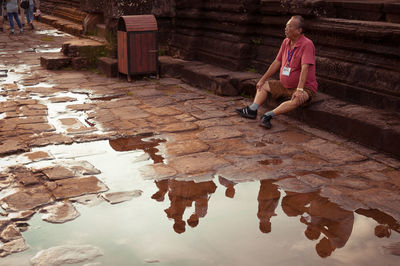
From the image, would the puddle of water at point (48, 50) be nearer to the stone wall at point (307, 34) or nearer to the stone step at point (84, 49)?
the stone step at point (84, 49)

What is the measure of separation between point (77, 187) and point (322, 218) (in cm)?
197

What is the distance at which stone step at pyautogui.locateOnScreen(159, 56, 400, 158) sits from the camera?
15.9 ft

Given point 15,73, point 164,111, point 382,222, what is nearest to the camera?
point 382,222

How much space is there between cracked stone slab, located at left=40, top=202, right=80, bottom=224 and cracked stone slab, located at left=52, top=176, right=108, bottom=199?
0.16 meters

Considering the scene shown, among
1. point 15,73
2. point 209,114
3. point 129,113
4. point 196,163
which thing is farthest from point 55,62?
point 196,163

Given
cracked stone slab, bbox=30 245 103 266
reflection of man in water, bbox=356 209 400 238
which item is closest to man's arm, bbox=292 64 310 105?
reflection of man in water, bbox=356 209 400 238

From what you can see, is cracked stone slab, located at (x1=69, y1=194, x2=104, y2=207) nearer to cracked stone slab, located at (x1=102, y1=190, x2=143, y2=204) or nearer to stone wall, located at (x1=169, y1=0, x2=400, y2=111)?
cracked stone slab, located at (x1=102, y1=190, x2=143, y2=204)

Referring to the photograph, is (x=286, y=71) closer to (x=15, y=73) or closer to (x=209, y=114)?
(x=209, y=114)

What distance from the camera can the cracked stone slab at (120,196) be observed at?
370 centimetres

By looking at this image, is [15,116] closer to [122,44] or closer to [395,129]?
[122,44]

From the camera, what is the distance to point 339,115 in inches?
212

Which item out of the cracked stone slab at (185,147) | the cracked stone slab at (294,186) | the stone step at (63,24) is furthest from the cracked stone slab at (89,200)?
the stone step at (63,24)

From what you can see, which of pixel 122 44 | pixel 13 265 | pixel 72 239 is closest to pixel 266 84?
pixel 122 44

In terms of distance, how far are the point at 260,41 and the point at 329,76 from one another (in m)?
1.86
